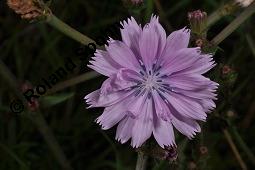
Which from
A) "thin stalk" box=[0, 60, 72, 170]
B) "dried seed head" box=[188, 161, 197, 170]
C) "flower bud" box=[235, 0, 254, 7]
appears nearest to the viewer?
"flower bud" box=[235, 0, 254, 7]

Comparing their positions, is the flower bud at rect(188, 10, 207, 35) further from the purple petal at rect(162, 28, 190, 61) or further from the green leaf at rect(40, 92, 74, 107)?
the green leaf at rect(40, 92, 74, 107)

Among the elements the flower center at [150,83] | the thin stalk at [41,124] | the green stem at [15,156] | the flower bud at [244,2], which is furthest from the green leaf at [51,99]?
the flower bud at [244,2]

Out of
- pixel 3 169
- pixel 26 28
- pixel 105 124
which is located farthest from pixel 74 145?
pixel 105 124

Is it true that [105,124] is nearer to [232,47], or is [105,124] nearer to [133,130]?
[133,130]

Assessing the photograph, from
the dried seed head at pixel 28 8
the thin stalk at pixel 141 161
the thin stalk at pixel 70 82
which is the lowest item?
the thin stalk at pixel 141 161

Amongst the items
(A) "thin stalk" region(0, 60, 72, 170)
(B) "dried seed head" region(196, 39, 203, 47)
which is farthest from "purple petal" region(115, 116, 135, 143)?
(A) "thin stalk" region(0, 60, 72, 170)

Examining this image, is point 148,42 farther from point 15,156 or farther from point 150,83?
point 15,156

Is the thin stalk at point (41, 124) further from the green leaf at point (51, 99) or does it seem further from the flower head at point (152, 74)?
the flower head at point (152, 74)
